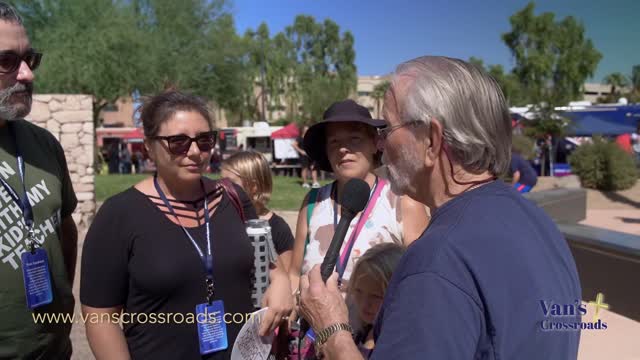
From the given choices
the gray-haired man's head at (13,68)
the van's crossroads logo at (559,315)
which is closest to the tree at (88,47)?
the gray-haired man's head at (13,68)

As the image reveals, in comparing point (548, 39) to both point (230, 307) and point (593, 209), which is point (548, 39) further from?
point (230, 307)

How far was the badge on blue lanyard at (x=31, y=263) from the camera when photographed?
198 cm

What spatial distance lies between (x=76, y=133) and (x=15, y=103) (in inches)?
297

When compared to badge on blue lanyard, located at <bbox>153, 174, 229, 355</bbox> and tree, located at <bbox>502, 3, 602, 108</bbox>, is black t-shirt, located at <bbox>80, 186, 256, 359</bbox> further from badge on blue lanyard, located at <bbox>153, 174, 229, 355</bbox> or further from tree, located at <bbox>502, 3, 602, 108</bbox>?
tree, located at <bbox>502, 3, 602, 108</bbox>

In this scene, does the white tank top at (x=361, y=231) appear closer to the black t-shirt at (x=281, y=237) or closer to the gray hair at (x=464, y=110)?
the black t-shirt at (x=281, y=237)

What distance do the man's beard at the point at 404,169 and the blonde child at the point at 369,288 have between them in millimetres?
567

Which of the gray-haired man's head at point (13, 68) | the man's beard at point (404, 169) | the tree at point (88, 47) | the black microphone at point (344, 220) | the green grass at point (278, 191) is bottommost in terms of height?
the green grass at point (278, 191)

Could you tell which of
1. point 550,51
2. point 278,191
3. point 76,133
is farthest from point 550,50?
point 76,133

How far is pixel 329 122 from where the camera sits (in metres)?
2.90

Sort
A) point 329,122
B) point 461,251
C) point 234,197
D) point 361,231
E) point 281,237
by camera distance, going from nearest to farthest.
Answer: point 461,251 < point 234,197 < point 361,231 < point 329,122 < point 281,237

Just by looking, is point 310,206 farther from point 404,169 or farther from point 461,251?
point 461,251

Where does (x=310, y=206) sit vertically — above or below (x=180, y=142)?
below

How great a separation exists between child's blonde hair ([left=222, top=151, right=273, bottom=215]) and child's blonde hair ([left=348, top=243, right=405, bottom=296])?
1.69 metres

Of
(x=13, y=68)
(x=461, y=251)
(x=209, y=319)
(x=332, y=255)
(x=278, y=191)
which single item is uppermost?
(x=13, y=68)
